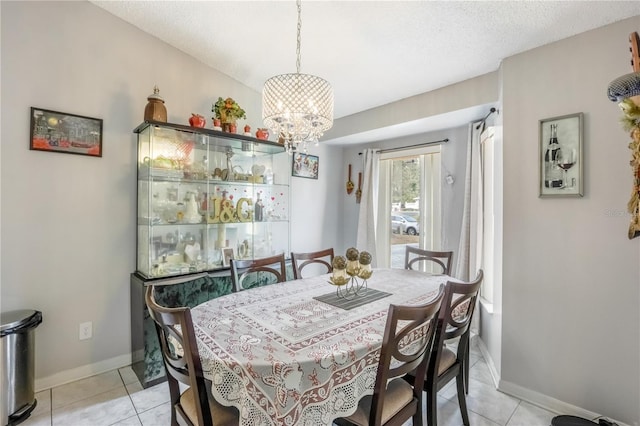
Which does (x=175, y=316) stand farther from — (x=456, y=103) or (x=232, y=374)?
(x=456, y=103)

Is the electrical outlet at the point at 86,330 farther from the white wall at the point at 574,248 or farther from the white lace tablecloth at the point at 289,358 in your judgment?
the white wall at the point at 574,248

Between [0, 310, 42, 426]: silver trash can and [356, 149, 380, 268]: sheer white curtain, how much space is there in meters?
3.31

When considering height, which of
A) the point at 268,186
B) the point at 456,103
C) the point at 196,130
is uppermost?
the point at 456,103

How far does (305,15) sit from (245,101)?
1398 millimetres

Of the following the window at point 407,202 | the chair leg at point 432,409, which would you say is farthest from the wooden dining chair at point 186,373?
the window at point 407,202

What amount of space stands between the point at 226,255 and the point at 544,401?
2.73 m

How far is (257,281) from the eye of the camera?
2.80 m

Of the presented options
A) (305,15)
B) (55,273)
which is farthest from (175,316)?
(305,15)

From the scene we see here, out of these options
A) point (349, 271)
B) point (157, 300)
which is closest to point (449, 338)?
point (349, 271)

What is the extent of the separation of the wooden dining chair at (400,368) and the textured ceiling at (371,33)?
1.76 metres

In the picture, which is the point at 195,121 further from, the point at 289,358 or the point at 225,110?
the point at 289,358

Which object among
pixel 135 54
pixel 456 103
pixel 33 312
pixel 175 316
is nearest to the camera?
pixel 175 316

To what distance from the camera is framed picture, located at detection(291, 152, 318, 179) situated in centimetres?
385

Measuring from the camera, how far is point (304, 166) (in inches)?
156
